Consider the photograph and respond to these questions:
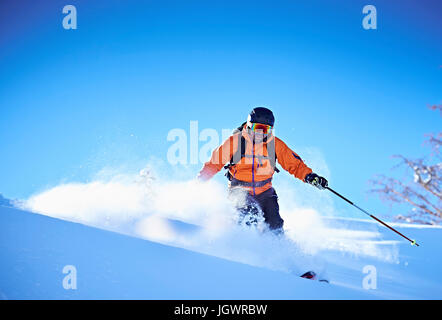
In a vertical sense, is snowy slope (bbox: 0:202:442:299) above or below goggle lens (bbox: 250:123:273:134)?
below

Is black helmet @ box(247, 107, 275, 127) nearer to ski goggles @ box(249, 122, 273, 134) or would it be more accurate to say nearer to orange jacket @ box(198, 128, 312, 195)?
ski goggles @ box(249, 122, 273, 134)

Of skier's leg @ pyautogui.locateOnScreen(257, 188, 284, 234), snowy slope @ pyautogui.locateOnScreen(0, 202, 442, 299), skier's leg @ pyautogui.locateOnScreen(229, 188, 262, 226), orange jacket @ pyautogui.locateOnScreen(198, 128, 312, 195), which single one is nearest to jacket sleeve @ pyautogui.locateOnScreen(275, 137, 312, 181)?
orange jacket @ pyautogui.locateOnScreen(198, 128, 312, 195)

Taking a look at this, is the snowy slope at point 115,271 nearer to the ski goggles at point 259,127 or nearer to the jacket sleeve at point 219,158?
the jacket sleeve at point 219,158

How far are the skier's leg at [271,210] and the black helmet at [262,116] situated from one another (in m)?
1.03

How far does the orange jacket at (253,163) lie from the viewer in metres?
4.38

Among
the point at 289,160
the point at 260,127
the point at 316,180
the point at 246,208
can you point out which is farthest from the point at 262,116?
the point at 246,208

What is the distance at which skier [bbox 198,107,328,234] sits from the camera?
4.27 meters

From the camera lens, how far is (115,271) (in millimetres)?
2285

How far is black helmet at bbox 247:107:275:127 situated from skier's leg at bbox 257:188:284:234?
1.03 m

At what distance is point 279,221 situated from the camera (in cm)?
422

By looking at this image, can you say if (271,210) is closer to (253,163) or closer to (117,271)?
(253,163)

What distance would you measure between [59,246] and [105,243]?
1.17 ft

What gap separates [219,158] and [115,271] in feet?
8.52

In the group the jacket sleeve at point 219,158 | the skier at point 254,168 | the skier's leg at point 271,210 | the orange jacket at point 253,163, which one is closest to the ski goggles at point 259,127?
the skier at point 254,168
